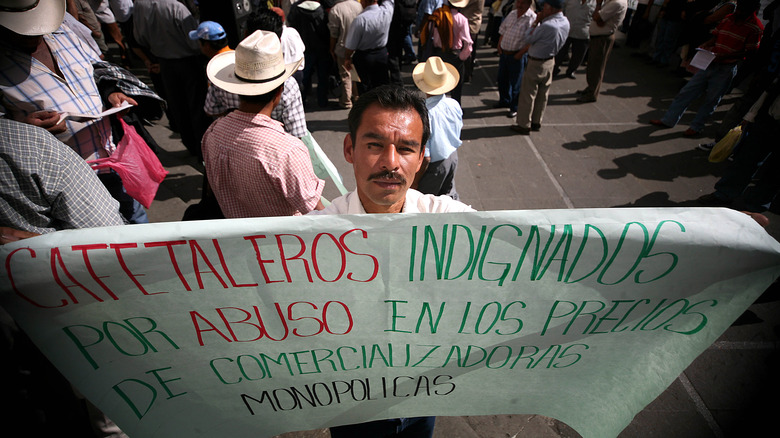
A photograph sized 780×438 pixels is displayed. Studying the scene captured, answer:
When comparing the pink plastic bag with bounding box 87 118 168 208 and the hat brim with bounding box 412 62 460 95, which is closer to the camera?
the pink plastic bag with bounding box 87 118 168 208

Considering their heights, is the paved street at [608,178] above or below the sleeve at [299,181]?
below

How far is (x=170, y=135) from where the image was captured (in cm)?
565

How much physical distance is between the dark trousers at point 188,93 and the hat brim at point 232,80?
2.00 m

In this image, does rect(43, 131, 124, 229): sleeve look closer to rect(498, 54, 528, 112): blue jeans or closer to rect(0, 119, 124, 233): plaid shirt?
rect(0, 119, 124, 233): plaid shirt

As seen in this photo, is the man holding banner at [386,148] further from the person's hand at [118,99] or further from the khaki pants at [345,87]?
the khaki pants at [345,87]

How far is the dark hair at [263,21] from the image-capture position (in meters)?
3.85

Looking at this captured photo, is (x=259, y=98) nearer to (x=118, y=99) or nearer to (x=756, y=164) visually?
(x=118, y=99)

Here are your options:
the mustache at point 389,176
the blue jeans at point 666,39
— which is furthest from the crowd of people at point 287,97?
the blue jeans at point 666,39

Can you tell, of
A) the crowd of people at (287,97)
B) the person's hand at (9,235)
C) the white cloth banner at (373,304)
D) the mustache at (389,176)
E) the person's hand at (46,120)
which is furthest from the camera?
the person's hand at (46,120)

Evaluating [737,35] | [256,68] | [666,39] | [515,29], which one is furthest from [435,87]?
[666,39]

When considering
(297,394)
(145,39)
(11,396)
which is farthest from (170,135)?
(297,394)

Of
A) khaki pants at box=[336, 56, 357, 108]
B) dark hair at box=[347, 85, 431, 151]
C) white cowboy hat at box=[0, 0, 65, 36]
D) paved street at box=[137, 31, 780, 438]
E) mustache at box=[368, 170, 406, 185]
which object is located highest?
white cowboy hat at box=[0, 0, 65, 36]

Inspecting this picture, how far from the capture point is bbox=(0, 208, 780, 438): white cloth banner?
3.30 ft

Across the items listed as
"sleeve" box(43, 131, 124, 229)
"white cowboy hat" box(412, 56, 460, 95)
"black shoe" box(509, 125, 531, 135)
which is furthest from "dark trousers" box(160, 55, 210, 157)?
"black shoe" box(509, 125, 531, 135)
